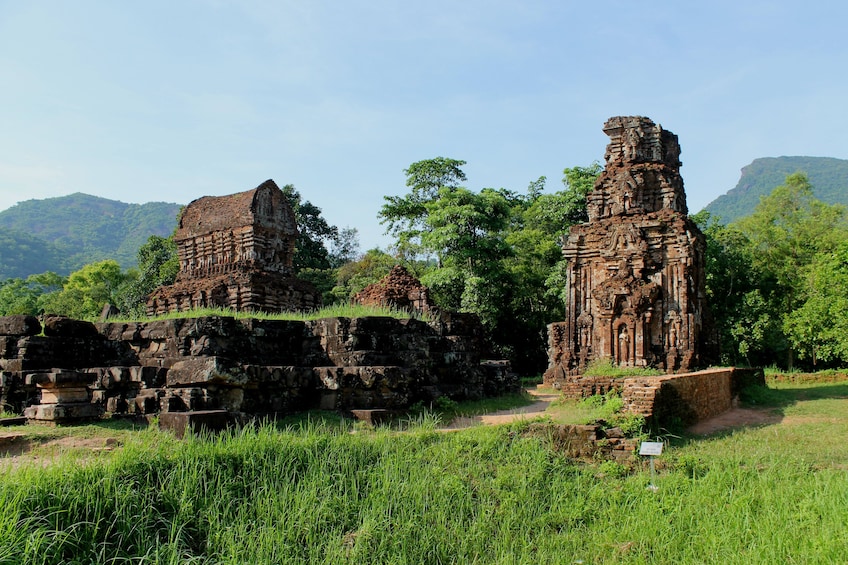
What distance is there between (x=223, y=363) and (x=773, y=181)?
158691mm

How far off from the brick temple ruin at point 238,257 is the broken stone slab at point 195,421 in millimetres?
7922

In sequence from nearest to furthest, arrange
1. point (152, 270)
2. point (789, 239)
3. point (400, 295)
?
point (400, 295) → point (789, 239) → point (152, 270)

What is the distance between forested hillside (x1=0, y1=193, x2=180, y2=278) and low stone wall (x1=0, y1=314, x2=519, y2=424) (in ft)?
348

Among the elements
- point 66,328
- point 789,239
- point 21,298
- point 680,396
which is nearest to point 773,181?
point 789,239

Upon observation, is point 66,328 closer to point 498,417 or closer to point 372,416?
point 372,416

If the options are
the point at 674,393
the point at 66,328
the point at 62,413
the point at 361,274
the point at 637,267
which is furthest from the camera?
the point at 361,274

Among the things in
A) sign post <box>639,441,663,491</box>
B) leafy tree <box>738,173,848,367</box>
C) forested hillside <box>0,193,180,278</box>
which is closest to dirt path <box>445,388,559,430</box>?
sign post <box>639,441,663,491</box>

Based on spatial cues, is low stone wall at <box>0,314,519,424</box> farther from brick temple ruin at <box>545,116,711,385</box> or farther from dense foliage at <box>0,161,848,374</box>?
dense foliage at <box>0,161,848,374</box>

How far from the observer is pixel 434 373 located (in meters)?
11.5

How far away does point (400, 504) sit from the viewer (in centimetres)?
600

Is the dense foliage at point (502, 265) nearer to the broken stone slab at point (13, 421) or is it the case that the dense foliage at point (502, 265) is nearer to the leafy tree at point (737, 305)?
the leafy tree at point (737, 305)

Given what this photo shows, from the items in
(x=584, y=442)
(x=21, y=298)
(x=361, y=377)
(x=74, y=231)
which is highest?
(x=74, y=231)

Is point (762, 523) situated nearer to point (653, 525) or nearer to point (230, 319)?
point (653, 525)

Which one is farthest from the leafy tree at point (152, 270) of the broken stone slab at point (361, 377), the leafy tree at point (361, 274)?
the broken stone slab at point (361, 377)
